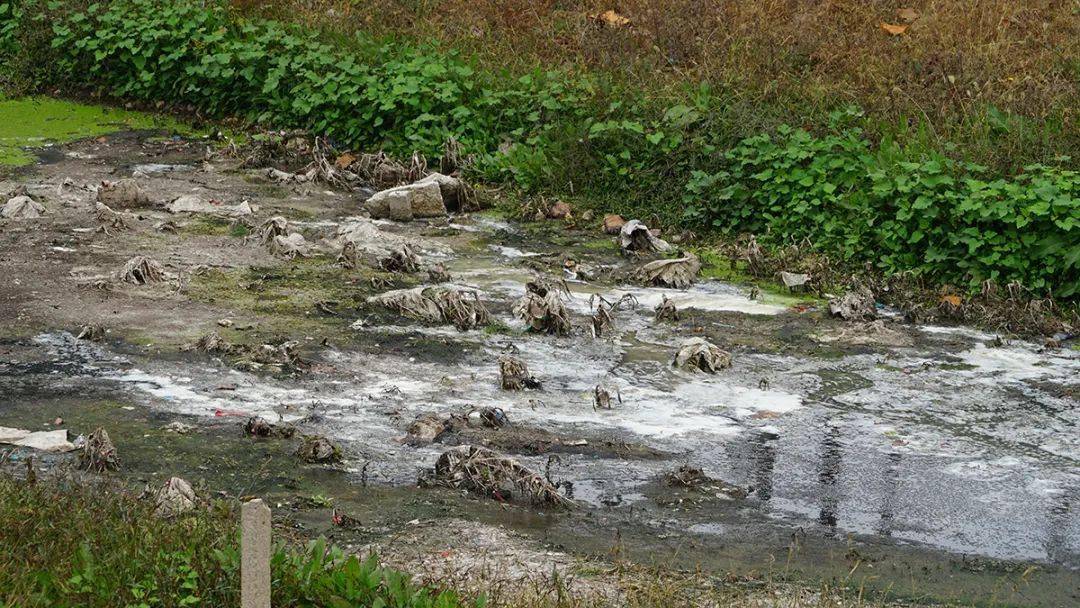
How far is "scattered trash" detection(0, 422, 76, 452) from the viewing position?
5738 mm

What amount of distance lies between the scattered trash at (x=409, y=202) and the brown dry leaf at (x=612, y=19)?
2.89 metres

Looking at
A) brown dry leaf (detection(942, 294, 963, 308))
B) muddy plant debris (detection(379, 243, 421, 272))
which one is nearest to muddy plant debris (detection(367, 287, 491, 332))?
muddy plant debris (detection(379, 243, 421, 272))

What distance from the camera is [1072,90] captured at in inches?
397

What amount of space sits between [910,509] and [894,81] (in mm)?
5688

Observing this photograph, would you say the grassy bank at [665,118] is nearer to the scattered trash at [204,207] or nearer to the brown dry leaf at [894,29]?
the brown dry leaf at [894,29]

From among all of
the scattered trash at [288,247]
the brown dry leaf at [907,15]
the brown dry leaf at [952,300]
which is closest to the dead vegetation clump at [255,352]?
the scattered trash at [288,247]

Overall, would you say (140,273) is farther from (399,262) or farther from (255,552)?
(255,552)

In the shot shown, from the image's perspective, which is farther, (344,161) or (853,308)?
(344,161)

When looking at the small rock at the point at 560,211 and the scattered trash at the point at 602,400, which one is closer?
the scattered trash at the point at 602,400

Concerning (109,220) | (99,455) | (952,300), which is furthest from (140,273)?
(952,300)

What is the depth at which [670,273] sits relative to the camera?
8.98 meters

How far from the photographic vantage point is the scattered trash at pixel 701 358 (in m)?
7.39

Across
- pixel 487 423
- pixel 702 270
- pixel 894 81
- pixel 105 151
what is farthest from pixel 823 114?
pixel 105 151

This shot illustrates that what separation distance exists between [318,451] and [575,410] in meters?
1.39
